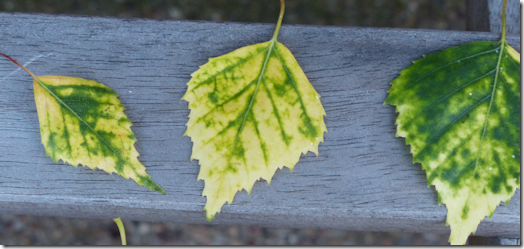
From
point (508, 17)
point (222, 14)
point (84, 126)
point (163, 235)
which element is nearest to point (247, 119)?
point (84, 126)

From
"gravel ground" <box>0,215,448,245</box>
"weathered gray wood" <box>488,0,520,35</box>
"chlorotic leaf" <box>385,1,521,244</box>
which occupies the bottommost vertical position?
"gravel ground" <box>0,215,448,245</box>

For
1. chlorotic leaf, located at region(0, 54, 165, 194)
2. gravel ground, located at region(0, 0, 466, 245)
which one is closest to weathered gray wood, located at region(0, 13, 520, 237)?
chlorotic leaf, located at region(0, 54, 165, 194)

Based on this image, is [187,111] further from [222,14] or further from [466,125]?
[222,14]

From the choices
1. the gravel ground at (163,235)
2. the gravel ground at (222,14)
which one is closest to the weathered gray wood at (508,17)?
the gravel ground at (222,14)

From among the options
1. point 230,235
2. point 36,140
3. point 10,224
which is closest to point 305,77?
point 36,140

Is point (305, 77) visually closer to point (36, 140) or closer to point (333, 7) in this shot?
point (36, 140)

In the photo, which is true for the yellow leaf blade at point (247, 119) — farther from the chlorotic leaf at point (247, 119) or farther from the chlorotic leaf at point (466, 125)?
the chlorotic leaf at point (466, 125)

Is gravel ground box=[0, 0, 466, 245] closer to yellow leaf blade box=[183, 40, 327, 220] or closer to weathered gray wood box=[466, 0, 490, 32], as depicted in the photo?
weathered gray wood box=[466, 0, 490, 32]

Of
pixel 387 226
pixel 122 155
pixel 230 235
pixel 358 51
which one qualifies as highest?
pixel 358 51
